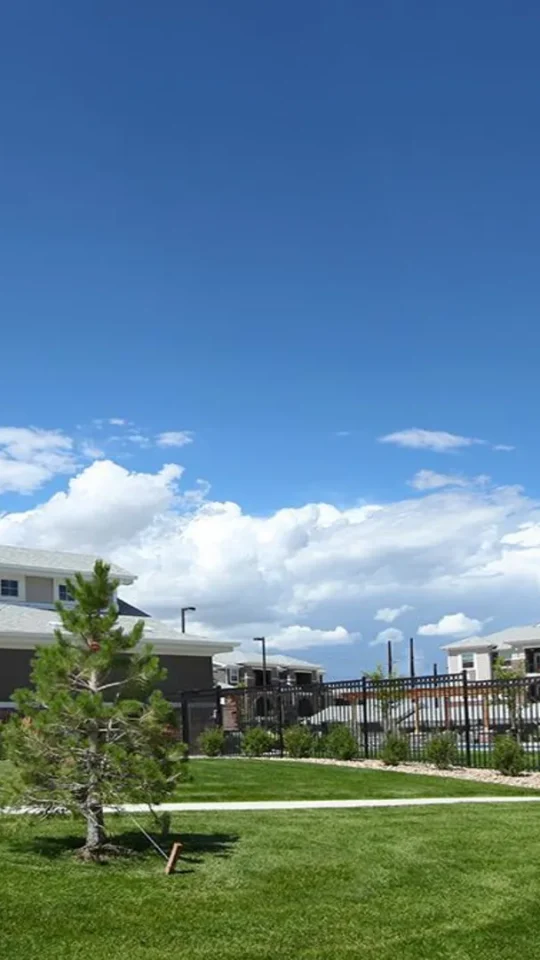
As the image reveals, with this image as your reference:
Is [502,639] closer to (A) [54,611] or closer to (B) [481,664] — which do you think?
(B) [481,664]

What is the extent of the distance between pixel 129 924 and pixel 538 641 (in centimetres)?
6316

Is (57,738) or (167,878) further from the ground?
(57,738)

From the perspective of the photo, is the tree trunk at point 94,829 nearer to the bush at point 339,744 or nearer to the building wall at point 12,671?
the bush at point 339,744

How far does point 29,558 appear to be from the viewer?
1384 inches

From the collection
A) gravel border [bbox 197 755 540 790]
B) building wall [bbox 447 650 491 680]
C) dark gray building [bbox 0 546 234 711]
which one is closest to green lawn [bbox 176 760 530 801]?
gravel border [bbox 197 755 540 790]

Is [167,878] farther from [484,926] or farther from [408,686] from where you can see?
[408,686]

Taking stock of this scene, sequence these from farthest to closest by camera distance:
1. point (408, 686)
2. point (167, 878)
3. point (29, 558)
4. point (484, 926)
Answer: point (29, 558), point (408, 686), point (167, 878), point (484, 926)

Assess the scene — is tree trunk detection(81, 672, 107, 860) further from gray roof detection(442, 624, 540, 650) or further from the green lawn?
gray roof detection(442, 624, 540, 650)

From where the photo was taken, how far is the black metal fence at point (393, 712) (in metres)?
22.0

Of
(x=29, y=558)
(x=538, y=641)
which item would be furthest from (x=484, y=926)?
(x=538, y=641)

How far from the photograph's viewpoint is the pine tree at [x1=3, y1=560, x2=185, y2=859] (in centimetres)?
938

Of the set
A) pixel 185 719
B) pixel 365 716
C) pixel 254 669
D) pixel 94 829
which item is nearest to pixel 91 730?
pixel 94 829

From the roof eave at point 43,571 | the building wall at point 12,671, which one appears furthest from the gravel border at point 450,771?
the roof eave at point 43,571

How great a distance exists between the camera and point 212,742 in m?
24.8
